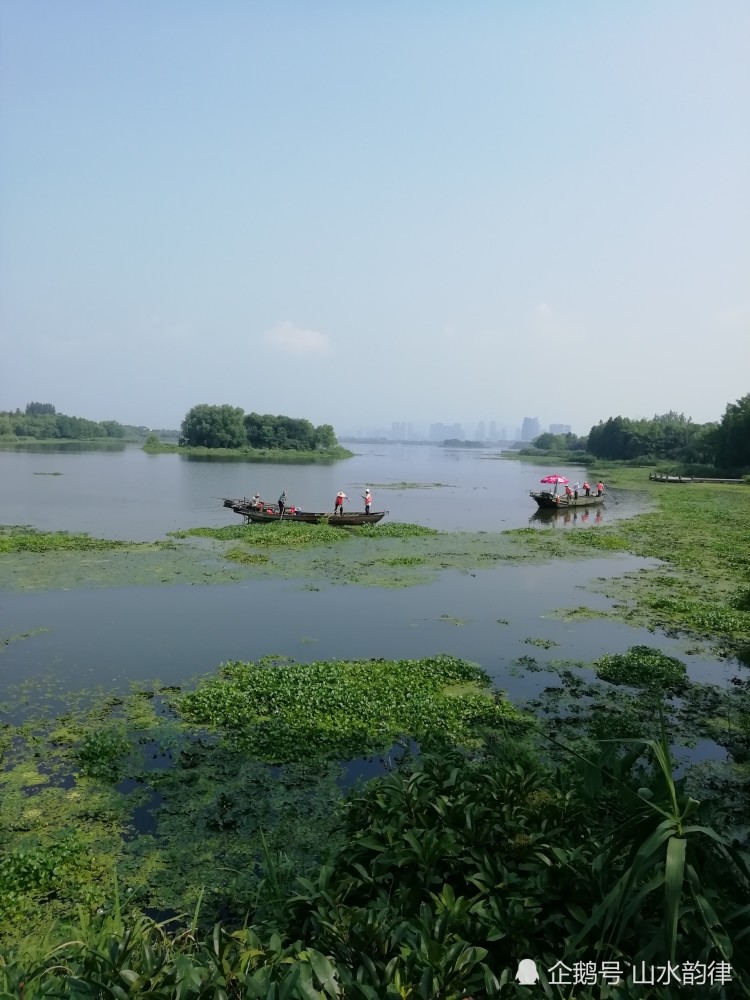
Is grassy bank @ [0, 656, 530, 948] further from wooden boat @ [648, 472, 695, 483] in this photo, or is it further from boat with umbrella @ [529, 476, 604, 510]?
wooden boat @ [648, 472, 695, 483]

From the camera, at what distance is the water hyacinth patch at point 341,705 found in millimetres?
8930

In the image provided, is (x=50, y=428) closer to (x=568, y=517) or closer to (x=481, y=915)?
(x=568, y=517)

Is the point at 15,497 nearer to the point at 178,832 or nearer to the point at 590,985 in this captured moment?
the point at 178,832

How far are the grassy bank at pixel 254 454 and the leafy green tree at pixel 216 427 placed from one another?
76.2 inches

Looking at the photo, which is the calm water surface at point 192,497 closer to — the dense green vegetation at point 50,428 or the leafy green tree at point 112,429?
the dense green vegetation at point 50,428

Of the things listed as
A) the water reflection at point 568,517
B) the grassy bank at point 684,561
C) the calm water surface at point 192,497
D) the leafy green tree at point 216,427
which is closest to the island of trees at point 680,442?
the calm water surface at point 192,497

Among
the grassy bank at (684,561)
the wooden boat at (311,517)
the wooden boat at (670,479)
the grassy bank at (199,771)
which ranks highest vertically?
the wooden boat at (670,479)

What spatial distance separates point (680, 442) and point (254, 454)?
65355 mm

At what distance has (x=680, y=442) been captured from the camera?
94.4m

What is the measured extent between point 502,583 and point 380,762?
11541mm

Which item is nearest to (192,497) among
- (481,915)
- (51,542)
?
(51,542)

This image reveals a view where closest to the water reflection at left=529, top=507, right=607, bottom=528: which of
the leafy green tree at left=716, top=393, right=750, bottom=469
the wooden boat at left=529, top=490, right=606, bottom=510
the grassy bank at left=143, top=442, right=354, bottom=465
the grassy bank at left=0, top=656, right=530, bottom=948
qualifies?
the wooden boat at left=529, top=490, right=606, bottom=510

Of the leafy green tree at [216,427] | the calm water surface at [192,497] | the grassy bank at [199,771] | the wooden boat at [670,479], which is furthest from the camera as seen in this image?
the leafy green tree at [216,427]

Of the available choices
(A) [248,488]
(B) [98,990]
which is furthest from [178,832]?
(A) [248,488]
